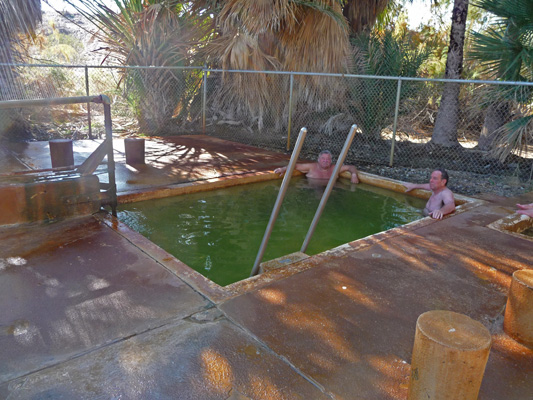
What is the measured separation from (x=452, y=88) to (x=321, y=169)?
4261 millimetres

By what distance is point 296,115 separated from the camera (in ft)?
37.5

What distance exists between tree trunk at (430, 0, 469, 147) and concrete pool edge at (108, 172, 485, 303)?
3.37m

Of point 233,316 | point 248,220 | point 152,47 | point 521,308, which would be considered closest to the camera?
point 521,308

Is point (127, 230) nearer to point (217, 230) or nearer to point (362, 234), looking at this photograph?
point (217, 230)

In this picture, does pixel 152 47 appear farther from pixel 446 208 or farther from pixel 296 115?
pixel 446 208

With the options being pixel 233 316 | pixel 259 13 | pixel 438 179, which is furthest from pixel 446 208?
pixel 259 13

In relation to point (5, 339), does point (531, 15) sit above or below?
above

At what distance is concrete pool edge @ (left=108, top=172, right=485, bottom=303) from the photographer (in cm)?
330

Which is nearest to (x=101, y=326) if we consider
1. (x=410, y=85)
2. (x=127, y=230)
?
(x=127, y=230)

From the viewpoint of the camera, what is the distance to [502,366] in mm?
2492

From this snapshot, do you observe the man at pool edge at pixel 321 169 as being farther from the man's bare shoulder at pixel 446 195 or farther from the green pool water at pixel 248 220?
the man's bare shoulder at pixel 446 195

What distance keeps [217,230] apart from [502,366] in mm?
3619

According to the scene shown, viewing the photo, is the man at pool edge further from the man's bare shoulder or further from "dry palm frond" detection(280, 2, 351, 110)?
"dry palm frond" detection(280, 2, 351, 110)

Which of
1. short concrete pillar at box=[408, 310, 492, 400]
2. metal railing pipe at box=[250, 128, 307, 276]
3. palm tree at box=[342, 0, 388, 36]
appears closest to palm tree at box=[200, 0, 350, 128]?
palm tree at box=[342, 0, 388, 36]
